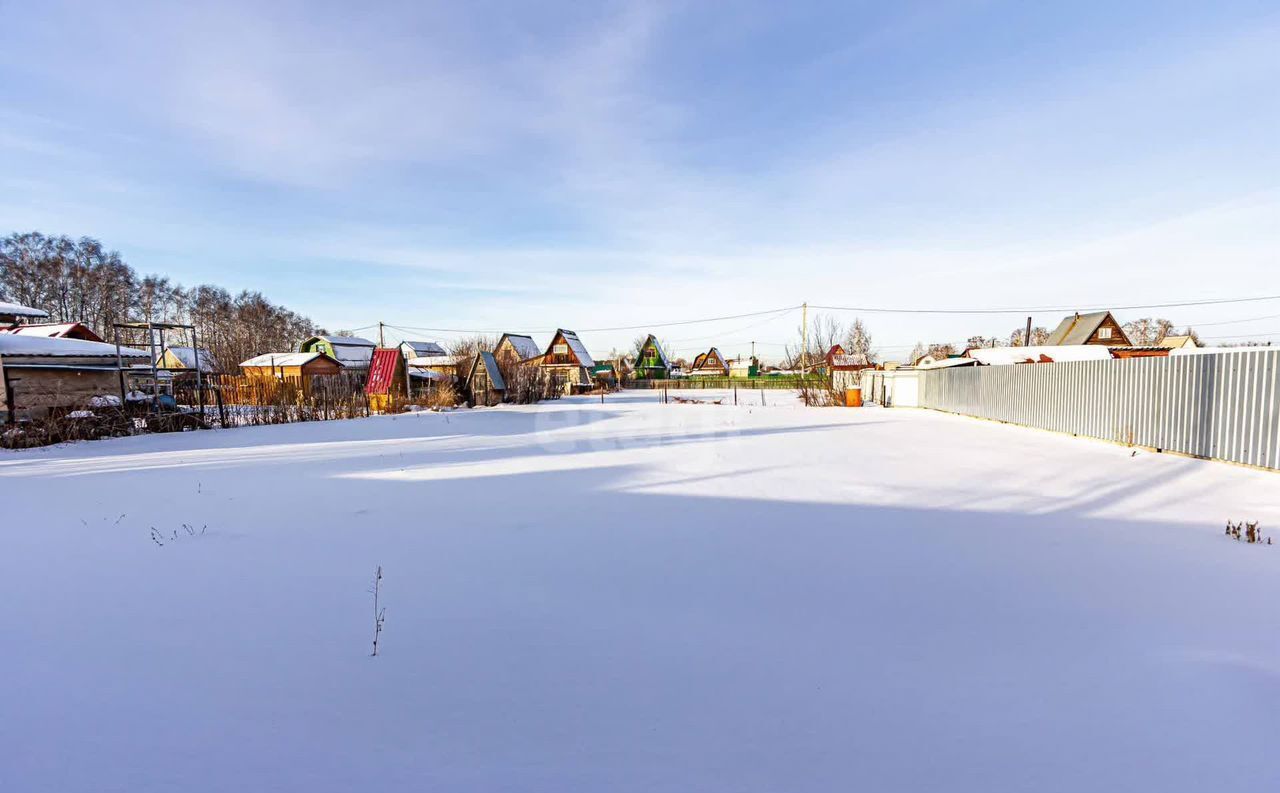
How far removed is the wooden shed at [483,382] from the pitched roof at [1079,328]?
112ft

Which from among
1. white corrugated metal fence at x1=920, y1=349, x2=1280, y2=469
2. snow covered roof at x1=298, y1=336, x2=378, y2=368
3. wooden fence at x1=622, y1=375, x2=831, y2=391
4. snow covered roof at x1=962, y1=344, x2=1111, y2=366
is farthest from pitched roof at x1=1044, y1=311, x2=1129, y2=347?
snow covered roof at x1=298, y1=336, x2=378, y2=368

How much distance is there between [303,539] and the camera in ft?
13.5

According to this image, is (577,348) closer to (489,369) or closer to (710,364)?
(489,369)

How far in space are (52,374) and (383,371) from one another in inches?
419

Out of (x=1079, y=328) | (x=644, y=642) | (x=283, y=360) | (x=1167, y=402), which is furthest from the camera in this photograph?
(x=1079, y=328)

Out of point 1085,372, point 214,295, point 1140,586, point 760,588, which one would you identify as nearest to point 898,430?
point 1085,372

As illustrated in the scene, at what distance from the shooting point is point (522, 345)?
36.5m

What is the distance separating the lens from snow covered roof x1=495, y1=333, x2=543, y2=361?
35.7 meters

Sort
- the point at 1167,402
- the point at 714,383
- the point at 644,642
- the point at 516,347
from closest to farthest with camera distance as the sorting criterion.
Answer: the point at 644,642 < the point at 1167,402 < the point at 516,347 < the point at 714,383

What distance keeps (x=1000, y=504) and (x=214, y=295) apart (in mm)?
60598

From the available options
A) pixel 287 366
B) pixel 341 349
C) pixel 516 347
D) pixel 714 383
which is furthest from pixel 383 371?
pixel 714 383

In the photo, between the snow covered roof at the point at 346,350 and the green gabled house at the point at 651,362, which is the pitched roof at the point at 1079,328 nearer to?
the green gabled house at the point at 651,362

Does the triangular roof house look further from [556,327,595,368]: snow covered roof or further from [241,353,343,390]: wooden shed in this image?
[241,353,343,390]: wooden shed

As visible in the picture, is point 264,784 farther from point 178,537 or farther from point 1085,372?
point 1085,372
